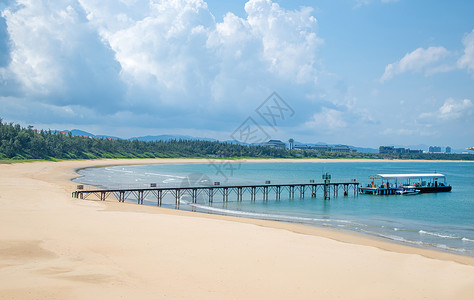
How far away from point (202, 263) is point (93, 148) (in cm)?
12524

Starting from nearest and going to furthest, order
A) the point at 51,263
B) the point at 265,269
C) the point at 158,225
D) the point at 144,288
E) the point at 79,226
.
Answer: the point at 144,288 < the point at 51,263 < the point at 265,269 < the point at 79,226 < the point at 158,225

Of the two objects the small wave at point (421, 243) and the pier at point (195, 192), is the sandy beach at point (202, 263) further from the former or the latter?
the pier at point (195, 192)

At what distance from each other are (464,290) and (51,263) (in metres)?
14.0

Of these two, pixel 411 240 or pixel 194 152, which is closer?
pixel 411 240

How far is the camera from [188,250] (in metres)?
15.3

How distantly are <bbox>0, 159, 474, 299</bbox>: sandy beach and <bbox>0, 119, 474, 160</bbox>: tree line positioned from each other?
8127 centimetres

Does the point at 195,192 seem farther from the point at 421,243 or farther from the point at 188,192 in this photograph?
the point at 421,243

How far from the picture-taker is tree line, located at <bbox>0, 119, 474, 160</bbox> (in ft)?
300

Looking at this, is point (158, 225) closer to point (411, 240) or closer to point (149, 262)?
point (149, 262)

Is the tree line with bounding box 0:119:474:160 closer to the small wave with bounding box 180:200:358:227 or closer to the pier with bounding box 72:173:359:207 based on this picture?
the pier with bounding box 72:173:359:207

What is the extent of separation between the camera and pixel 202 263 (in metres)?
13.5

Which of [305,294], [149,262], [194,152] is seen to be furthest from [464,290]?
[194,152]

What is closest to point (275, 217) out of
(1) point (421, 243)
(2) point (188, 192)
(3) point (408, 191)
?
(1) point (421, 243)

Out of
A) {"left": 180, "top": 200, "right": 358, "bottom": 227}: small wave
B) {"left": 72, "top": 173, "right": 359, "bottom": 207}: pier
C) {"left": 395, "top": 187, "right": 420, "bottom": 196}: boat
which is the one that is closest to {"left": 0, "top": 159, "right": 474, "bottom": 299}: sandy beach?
{"left": 180, "top": 200, "right": 358, "bottom": 227}: small wave
